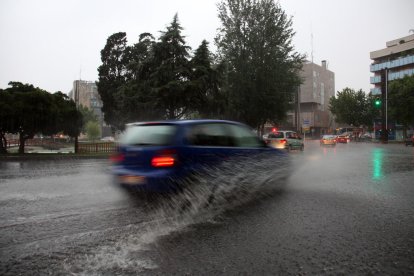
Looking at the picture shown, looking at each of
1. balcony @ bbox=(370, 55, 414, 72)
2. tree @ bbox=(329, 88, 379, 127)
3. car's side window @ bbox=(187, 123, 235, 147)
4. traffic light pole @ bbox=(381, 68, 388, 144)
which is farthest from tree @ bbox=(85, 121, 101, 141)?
car's side window @ bbox=(187, 123, 235, 147)

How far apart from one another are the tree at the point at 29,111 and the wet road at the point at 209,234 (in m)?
13.2

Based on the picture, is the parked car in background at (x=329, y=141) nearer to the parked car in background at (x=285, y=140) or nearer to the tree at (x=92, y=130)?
the parked car in background at (x=285, y=140)

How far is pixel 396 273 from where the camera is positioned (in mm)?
3264

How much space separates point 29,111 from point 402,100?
48795 mm

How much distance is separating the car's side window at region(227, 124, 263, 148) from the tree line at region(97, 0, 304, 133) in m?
16.9

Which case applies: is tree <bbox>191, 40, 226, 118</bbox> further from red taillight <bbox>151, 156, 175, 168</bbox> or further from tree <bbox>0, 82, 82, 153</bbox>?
red taillight <bbox>151, 156, 175, 168</bbox>

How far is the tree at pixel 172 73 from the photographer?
2448 cm

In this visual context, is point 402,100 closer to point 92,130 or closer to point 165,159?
point 165,159

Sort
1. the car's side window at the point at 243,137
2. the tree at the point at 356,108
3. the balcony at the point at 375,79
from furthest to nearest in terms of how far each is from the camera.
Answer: the balcony at the point at 375,79, the tree at the point at 356,108, the car's side window at the point at 243,137

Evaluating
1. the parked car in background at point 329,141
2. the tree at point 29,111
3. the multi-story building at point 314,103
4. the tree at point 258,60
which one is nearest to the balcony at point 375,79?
the multi-story building at point 314,103

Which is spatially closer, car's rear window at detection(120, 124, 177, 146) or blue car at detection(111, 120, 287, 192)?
blue car at detection(111, 120, 287, 192)

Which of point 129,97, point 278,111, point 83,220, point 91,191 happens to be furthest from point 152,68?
point 83,220

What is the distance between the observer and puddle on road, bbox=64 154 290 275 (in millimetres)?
3467

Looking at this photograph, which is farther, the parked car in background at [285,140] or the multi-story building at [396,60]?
the multi-story building at [396,60]
